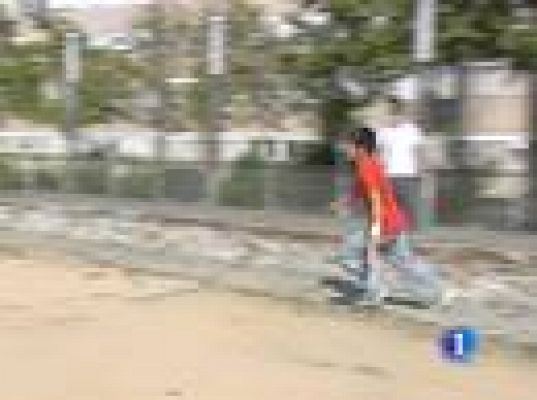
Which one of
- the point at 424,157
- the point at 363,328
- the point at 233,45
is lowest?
the point at 363,328

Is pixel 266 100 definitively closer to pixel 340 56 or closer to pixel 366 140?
pixel 340 56

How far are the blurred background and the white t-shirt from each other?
127 cm

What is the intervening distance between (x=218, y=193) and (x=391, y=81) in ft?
7.05

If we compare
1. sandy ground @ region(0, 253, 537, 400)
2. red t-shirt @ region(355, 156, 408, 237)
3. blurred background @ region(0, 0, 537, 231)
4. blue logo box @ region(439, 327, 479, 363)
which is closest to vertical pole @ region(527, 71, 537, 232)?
blurred background @ region(0, 0, 537, 231)

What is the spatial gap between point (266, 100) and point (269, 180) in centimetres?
120

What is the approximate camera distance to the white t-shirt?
1353cm

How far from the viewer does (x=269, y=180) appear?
16203 mm

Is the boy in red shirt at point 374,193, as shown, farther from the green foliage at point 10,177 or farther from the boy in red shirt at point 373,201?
the green foliage at point 10,177

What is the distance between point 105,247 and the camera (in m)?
14.1

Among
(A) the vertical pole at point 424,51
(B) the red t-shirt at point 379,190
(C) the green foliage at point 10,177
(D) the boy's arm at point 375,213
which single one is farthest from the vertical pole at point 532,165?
(C) the green foliage at point 10,177

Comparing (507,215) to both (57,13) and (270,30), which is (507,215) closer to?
(270,30)

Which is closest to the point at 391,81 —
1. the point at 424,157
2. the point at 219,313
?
the point at 424,157

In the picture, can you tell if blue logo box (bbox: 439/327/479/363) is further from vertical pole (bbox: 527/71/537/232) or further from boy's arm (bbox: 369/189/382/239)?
vertical pole (bbox: 527/71/537/232)

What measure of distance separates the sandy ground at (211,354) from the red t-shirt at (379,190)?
0.73 meters
